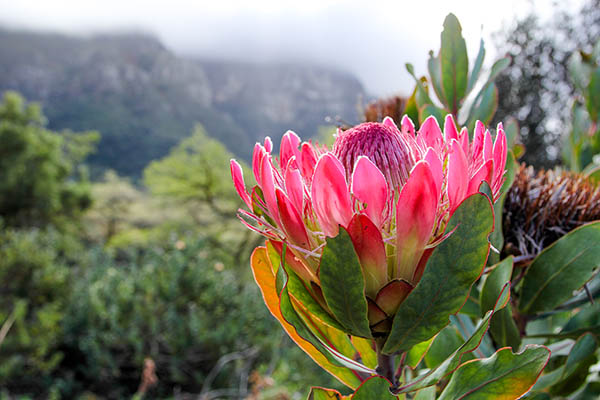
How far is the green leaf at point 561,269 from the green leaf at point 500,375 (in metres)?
0.21

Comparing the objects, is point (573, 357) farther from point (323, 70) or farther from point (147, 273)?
point (323, 70)

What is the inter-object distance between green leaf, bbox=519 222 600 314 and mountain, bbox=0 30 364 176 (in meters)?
30.9

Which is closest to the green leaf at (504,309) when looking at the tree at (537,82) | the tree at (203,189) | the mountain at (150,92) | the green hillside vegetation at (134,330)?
the green hillside vegetation at (134,330)

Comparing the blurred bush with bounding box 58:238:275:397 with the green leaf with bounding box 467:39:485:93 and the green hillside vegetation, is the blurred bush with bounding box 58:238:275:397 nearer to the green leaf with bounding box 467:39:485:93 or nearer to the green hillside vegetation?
the green hillside vegetation

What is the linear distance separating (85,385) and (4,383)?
0.70m

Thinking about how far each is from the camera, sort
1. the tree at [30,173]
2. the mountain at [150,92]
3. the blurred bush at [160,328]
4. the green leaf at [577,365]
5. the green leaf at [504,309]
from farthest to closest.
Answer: the mountain at [150,92] < the tree at [30,173] < the blurred bush at [160,328] < the green leaf at [577,365] < the green leaf at [504,309]

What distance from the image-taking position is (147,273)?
4090 millimetres

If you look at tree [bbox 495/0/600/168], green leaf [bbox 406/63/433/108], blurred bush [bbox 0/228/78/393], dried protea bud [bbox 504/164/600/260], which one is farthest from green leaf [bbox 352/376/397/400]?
tree [bbox 495/0/600/168]

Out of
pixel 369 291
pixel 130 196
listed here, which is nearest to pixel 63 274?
pixel 369 291

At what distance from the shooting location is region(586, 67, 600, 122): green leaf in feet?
3.31

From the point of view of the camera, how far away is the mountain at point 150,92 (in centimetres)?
3416

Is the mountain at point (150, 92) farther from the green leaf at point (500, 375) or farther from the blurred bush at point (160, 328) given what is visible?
the green leaf at point (500, 375)

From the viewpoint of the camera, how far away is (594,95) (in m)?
1.01

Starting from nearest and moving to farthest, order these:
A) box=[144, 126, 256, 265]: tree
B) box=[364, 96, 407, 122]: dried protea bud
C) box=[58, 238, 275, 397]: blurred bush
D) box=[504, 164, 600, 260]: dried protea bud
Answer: box=[504, 164, 600, 260]: dried protea bud < box=[364, 96, 407, 122]: dried protea bud < box=[58, 238, 275, 397]: blurred bush < box=[144, 126, 256, 265]: tree
